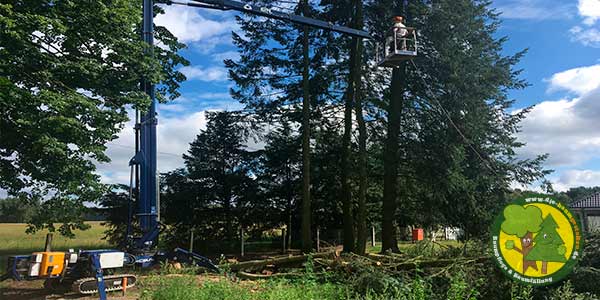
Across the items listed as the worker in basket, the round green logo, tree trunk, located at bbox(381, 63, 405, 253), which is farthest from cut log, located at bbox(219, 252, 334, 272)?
tree trunk, located at bbox(381, 63, 405, 253)

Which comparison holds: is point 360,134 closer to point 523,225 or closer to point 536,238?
point 523,225

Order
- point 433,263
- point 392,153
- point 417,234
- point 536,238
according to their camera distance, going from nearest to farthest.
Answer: point 536,238 < point 433,263 < point 392,153 < point 417,234

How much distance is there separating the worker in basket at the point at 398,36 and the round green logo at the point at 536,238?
24.5 feet

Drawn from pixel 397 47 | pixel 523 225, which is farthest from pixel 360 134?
pixel 523 225

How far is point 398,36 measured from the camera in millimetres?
11836

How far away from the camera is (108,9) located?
477 inches

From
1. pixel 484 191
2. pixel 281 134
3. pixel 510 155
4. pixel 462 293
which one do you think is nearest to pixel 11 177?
pixel 462 293

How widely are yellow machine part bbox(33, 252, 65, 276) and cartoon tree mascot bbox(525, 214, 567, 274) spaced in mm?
7908

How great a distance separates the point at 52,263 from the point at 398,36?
923 cm

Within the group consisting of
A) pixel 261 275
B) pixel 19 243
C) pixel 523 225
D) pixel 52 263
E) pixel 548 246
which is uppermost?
pixel 523 225

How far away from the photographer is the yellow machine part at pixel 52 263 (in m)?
8.52

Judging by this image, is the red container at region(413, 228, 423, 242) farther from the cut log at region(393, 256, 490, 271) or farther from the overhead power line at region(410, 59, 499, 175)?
the cut log at region(393, 256, 490, 271)

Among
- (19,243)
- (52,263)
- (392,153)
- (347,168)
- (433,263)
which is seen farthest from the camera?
(347,168)

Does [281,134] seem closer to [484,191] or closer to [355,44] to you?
[355,44]
